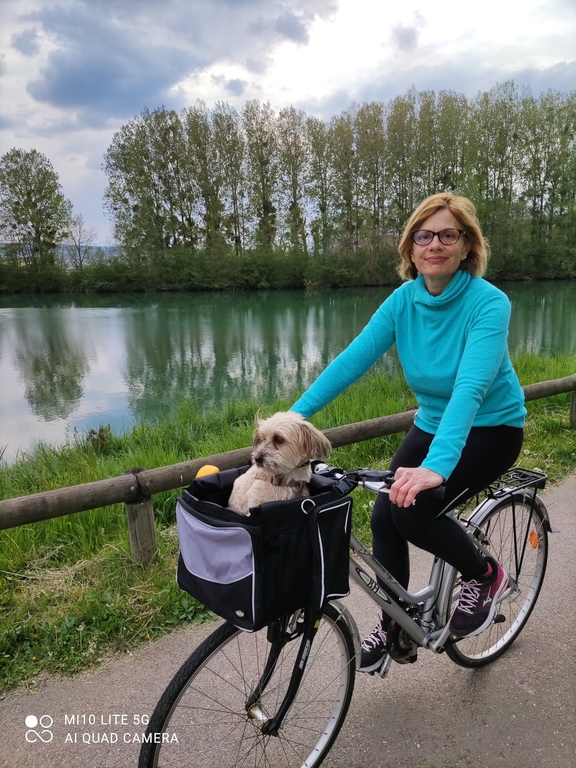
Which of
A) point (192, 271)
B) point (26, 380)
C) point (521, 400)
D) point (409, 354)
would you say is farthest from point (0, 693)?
point (192, 271)

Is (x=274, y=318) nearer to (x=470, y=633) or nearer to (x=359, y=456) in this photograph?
(x=359, y=456)

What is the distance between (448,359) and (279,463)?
805 millimetres

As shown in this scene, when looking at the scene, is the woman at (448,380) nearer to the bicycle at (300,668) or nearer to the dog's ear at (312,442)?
the bicycle at (300,668)

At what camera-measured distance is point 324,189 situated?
45.2 metres

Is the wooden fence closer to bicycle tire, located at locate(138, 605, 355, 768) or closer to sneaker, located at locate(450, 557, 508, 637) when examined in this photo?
bicycle tire, located at locate(138, 605, 355, 768)

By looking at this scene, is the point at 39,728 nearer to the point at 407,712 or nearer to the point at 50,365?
the point at 407,712

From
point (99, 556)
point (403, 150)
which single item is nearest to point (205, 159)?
point (403, 150)

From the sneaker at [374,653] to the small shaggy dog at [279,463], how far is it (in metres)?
0.84

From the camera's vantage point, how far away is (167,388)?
1374 cm

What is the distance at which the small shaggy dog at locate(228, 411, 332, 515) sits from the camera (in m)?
1.87

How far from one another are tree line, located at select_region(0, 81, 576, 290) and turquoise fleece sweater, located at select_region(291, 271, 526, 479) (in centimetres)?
4029

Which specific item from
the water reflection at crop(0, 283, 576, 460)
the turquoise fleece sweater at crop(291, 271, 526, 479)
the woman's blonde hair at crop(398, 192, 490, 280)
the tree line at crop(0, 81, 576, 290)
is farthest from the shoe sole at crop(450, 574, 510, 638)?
the tree line at crop(0, 81, 576, 290)

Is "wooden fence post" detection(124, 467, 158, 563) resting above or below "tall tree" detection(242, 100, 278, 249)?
below

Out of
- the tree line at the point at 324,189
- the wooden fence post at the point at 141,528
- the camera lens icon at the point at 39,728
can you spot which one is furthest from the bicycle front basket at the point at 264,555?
the tree line at the point at 324,189
